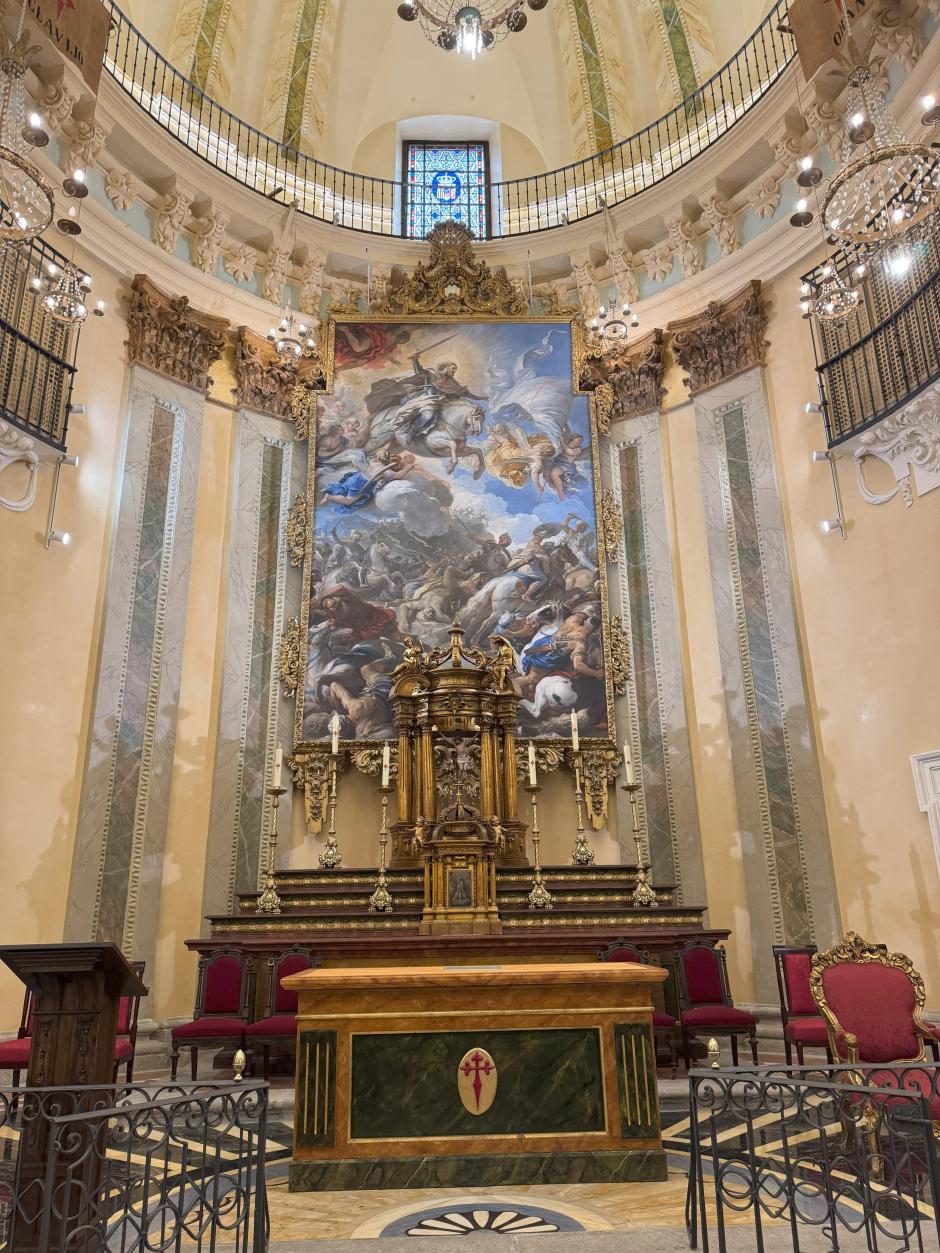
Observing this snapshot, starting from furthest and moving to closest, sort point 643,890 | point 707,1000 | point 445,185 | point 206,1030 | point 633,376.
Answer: point 445,185
point 633,376
point 643,890
point 707,1000
point 206,1030

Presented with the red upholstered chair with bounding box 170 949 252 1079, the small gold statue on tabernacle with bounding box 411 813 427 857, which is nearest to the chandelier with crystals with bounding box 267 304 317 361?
the small gold statue on tabernacle with bounding box 411 813 427 857

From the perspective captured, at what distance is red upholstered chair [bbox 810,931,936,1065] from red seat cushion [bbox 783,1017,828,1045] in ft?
2.57

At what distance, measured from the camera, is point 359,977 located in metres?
4.54

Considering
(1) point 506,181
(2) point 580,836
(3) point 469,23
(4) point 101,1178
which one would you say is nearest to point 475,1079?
(4) point 101,1178

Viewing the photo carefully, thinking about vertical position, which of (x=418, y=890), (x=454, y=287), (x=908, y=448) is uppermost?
(x=454, y=287)

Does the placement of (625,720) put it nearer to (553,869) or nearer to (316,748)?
(553,869)

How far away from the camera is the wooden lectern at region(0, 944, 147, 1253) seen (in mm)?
3381

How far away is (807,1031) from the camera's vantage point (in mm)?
6191

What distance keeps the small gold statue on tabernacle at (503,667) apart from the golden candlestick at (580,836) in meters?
1.10

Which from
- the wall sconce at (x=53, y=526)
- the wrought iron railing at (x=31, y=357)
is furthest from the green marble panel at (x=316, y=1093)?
the wrought iron railing at (x=31, y=357)

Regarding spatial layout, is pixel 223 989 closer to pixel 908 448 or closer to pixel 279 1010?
pixel 279 1010

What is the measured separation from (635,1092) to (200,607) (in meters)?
7.38

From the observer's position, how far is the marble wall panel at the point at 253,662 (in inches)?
375

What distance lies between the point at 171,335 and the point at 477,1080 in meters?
8.98
